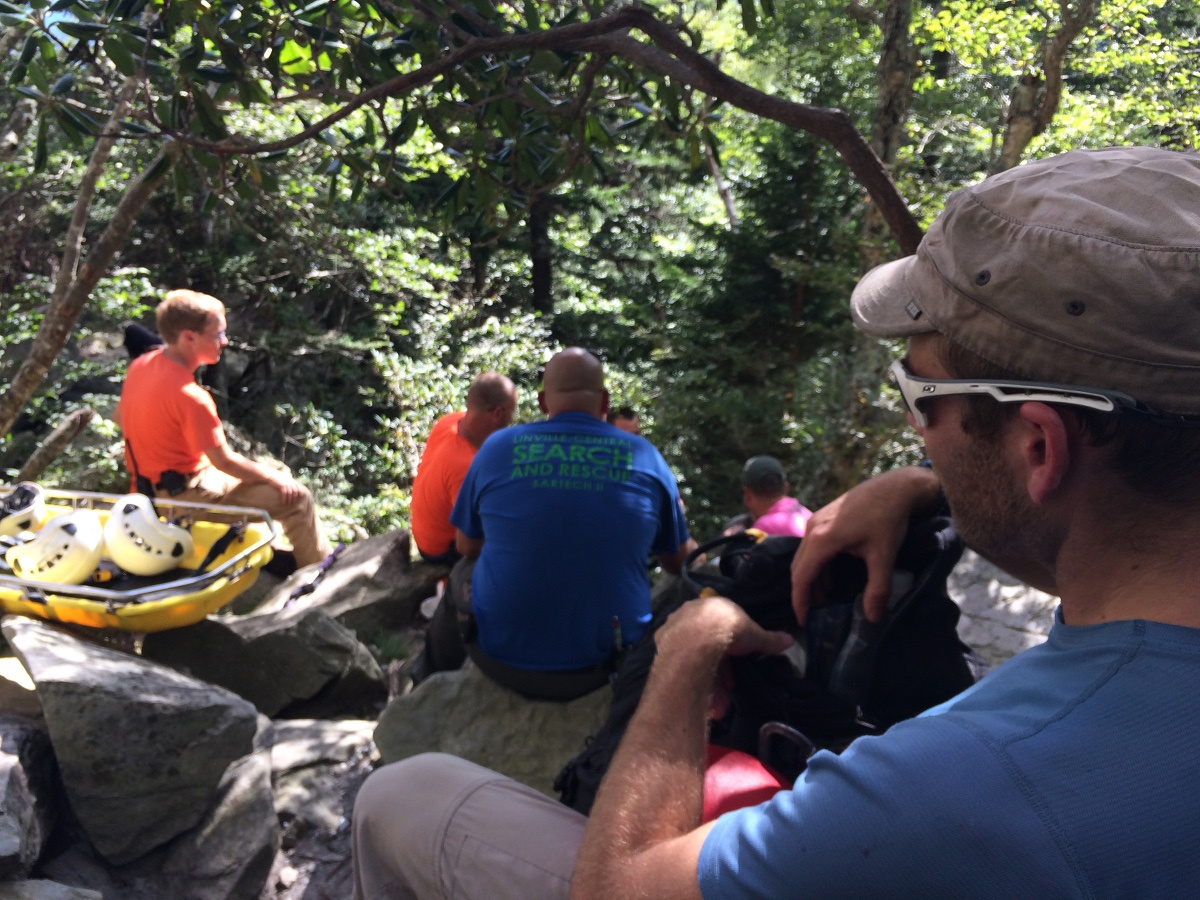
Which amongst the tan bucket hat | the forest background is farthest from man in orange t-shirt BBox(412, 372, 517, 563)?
A: the tan bucket hat

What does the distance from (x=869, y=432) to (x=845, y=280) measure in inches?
69.8

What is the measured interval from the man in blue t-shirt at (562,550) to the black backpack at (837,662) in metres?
1.30

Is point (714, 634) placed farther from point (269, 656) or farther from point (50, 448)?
point (50, 448)

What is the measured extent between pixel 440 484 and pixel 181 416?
153cm

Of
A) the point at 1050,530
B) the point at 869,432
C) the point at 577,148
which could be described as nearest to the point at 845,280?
the point at 869,432

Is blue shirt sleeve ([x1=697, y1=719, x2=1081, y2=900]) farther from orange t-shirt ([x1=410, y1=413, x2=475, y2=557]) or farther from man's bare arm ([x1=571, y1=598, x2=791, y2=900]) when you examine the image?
orange t-shirt ([x1=410, y1=413, x2=475, y2=557])

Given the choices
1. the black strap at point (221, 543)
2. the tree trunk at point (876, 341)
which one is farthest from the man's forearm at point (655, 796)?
the tree trunk at point (876, 341)

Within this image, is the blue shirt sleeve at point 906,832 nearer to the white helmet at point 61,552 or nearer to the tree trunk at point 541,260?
the white helmet at point 61,552

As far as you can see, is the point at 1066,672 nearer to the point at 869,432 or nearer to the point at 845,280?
the point at 869,432

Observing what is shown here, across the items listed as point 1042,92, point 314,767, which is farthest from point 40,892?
point 1042,92

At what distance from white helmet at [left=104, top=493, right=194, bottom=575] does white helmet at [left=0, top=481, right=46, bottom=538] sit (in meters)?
0.53

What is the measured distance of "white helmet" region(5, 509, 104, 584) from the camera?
363cm

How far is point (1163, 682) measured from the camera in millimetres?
954

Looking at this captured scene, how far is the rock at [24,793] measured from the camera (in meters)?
2.23
